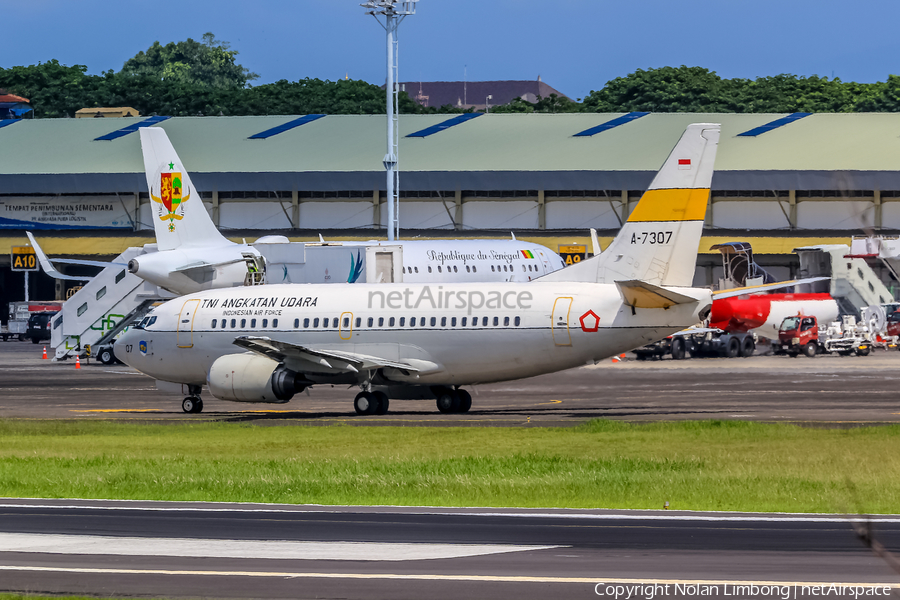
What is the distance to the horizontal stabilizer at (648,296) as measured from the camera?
3428 centimetres

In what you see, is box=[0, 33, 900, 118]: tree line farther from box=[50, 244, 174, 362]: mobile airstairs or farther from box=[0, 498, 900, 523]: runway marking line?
box=[0, 498, 900, 523]: runway marking line

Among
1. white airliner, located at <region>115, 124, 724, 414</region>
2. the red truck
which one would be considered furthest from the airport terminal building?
white airliner, located at <region>115, 124, 724, 414</region>

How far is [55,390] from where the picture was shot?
162 feet

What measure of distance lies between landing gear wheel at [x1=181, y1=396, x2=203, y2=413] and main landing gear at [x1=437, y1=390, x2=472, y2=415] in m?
7.88

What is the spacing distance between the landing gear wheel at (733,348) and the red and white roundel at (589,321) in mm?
34148

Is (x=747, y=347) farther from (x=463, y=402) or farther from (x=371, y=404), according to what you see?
(x=371, y=404)

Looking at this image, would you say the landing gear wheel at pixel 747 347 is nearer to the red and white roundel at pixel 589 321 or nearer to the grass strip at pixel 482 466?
the red and white roundel at pixel 589 321

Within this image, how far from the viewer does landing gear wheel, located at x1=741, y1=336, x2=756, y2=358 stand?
69.1 meters

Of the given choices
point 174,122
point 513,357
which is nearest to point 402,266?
point 513,357

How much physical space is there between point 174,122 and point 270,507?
9571cm

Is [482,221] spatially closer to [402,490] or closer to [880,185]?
[880,185]

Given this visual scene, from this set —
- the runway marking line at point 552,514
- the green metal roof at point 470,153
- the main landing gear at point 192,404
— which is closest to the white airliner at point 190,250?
the main landing gear at point 192,404

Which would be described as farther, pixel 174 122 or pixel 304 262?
pixel 174 122

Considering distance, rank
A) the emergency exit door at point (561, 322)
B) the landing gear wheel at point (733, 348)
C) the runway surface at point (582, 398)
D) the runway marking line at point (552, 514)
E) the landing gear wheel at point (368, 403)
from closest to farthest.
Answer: the runway marking line at point (552, 514), the emergency exit door at point (561, 322), the runway surface at point (582, 398), the landing gear wheel at point (368, 403), the landing gear wheel at point (733, 348)
